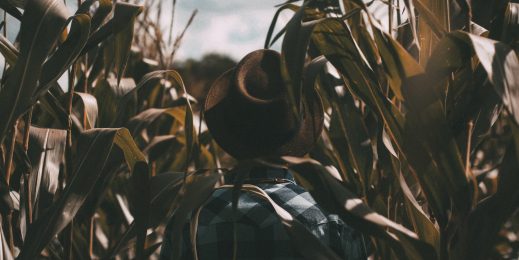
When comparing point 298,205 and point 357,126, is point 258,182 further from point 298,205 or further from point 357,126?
point 357,126

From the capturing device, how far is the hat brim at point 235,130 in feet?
3.17

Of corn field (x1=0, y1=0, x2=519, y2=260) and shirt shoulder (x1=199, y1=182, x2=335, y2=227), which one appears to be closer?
corn field (x1=0, y1=0, x2=519, y2=260)

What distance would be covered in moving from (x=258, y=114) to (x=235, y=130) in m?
0.04

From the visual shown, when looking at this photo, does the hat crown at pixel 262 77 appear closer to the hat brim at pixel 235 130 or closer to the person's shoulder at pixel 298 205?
the hat brim at pixel 235 130

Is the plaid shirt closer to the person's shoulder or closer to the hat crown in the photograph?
the person's shoulder

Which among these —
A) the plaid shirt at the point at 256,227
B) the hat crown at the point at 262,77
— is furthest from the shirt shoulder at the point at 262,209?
the hat crown at the point at 262,77

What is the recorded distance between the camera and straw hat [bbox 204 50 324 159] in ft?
3.10

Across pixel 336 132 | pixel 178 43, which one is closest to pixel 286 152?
pixel 336 132

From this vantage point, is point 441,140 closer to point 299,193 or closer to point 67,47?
point 299,193

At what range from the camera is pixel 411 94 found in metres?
0.70

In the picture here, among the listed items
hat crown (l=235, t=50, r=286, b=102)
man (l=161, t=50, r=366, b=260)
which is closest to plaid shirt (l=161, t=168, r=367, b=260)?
man (l=161, t=50, r=366, b=260)

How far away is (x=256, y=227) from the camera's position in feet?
3.14

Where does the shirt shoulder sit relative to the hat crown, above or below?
below

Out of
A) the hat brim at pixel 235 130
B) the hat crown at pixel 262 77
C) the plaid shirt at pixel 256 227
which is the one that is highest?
the hat crown at pixel 262 77
